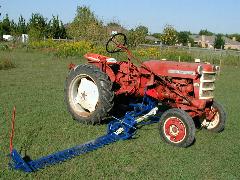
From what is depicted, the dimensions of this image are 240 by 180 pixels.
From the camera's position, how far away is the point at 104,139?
6227 mm

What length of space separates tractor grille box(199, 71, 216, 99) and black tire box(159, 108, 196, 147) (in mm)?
673

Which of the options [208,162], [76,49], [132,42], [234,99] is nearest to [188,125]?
[208,162]

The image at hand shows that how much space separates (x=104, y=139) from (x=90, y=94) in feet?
5.33

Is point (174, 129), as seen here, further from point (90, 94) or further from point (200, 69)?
point (90, 94)

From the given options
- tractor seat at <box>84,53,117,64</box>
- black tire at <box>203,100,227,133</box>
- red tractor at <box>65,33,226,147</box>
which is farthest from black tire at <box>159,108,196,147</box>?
tractor seat at <box>84,53,117,64</box>

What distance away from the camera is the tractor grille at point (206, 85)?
695 cm

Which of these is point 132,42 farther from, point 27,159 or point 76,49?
point 27,159

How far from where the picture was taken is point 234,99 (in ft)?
39.4

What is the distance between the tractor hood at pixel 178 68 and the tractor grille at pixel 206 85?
95 mm

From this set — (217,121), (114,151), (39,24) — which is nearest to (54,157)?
(114,151)

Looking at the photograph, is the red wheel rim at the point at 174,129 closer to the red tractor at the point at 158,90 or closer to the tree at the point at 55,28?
the red tractor at the point at 158,90

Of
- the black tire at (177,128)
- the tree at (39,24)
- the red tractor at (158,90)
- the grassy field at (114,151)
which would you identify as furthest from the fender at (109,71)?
the tree at (39,24)

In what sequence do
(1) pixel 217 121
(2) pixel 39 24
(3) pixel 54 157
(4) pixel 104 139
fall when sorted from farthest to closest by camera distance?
(2) pixel 39 24
(1) pixel 217 121
(4) pixel 104 139
(3) pixel 54 157

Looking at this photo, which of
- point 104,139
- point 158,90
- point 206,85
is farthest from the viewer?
point 158,90
